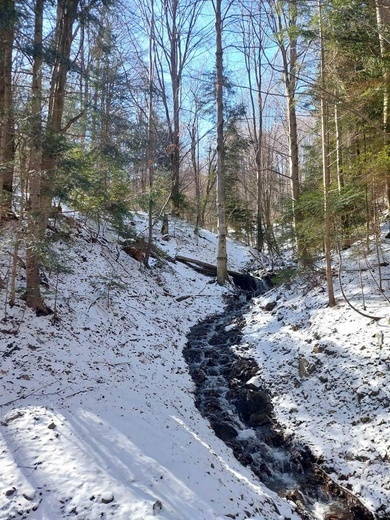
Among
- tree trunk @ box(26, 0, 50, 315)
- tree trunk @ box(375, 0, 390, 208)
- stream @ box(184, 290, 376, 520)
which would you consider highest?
tree trunk @ box(375, 0, 390, 208)

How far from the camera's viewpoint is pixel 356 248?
777 cm

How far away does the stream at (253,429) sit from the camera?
4.22m

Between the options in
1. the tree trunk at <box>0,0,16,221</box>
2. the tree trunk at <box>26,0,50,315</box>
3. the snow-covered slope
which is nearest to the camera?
the snow-covered slope

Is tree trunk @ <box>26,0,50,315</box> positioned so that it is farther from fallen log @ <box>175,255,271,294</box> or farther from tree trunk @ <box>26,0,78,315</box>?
fallen log @ <box>175,255,271,294</box>

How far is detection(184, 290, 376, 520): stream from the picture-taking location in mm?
4219

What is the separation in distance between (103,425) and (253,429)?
8.74ft

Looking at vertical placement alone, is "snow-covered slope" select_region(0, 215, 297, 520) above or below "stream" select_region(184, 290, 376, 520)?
above

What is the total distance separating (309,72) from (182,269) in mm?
Answer: 8458

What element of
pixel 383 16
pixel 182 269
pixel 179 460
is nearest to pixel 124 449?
pixel 179 460

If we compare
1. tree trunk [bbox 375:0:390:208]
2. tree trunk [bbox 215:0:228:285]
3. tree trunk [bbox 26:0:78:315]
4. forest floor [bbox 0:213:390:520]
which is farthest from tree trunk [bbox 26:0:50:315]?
tree trunk [bbox 215:0:228:285]

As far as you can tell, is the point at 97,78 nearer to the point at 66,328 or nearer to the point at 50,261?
the point at 50,261

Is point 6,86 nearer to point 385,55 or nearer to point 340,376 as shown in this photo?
point 385,55

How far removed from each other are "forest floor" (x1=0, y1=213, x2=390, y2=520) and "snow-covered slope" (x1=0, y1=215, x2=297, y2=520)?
17mm

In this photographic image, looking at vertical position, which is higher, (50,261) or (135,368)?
(50,261)
